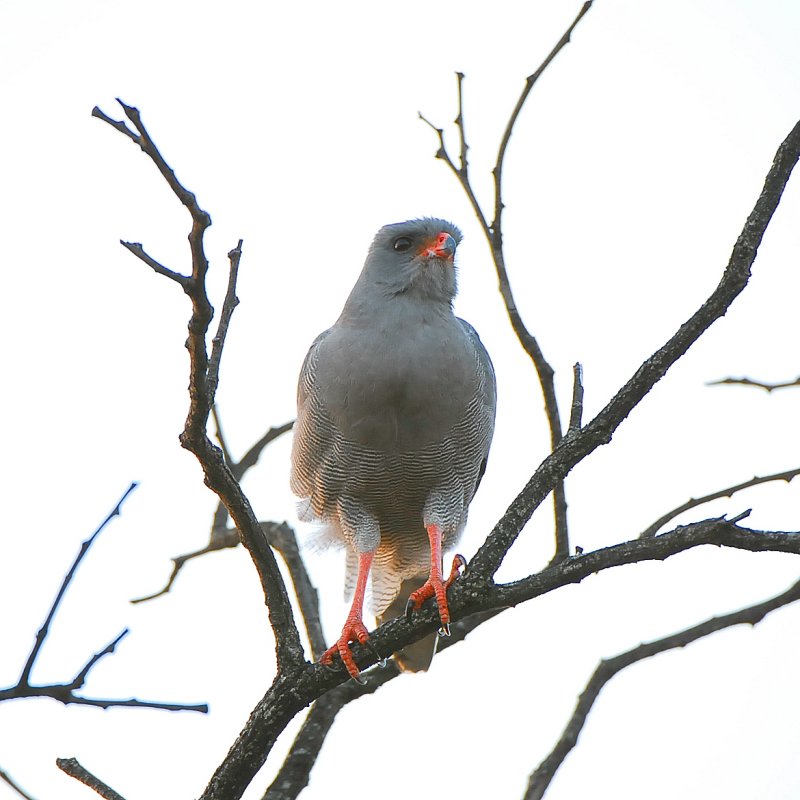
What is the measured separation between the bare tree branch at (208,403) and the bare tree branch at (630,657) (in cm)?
201

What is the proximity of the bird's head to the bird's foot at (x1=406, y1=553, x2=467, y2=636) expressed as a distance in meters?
1.82

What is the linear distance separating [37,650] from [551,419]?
301 cm

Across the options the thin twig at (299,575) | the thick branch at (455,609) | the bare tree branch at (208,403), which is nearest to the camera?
the bare tree branch at (208,403)

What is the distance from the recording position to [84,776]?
15.0ft

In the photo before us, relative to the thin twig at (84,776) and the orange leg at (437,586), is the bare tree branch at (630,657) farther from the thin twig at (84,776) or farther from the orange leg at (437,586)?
the thin twig at (84,776)

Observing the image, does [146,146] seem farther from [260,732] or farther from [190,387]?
[260,732]

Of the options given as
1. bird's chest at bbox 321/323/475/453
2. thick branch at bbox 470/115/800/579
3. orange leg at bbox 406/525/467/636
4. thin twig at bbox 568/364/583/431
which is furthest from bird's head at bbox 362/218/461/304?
thick branch at bbox 470/115/800/579

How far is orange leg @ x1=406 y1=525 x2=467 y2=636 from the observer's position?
16.1 ft

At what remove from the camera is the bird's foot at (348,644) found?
5.10 meters

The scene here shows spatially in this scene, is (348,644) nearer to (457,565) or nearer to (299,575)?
(457,565)

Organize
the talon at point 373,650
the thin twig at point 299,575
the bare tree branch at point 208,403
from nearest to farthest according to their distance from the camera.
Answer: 1. the bare tree branch at point 208,403
2. the talon at point 373,650
3. the thin twig at point 299,575

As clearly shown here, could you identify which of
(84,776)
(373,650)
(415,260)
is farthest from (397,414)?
(84,776)

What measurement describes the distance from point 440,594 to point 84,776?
67.2 inches

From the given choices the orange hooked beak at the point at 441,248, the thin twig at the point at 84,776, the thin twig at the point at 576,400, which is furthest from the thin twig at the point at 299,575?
the thin twig at the point at 576,400
